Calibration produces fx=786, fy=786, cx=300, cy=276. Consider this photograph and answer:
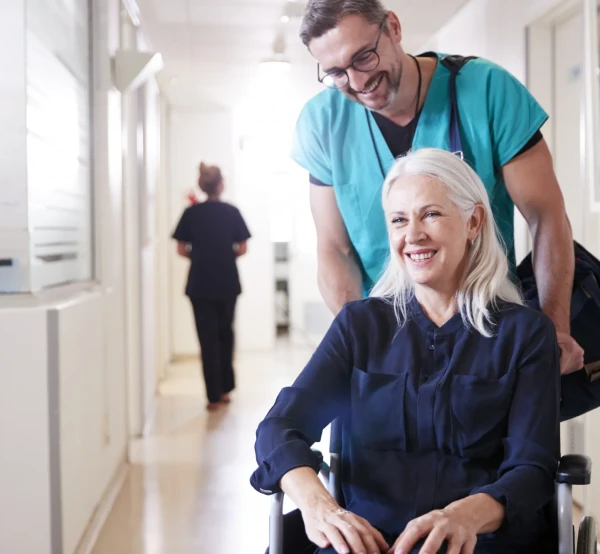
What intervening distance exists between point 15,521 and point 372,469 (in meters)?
1.22

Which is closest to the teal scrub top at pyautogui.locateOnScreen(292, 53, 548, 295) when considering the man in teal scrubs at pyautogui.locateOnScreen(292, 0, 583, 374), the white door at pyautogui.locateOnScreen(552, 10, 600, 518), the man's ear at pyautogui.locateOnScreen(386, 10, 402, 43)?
the man in teal scrubs at pyautogui.locateOnScreen(292, 0, 583, 374)

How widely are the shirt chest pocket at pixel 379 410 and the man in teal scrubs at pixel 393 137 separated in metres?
0.34

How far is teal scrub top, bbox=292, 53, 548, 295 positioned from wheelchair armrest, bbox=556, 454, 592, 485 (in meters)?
0.53

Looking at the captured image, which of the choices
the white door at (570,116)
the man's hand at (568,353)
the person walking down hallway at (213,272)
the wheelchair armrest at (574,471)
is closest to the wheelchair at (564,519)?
the wheelchair armrest at (574,471)

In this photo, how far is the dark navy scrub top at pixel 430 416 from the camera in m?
1.38

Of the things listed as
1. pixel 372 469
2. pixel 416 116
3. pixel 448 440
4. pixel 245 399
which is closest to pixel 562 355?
pixel 448 440

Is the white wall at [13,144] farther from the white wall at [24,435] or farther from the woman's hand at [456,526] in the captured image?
the woman's hand at [456,526]

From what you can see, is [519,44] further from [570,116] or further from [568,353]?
[568,353]

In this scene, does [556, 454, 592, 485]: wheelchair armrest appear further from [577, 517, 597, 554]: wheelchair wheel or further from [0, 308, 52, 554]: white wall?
[0, 308, 52, 554]: white wall

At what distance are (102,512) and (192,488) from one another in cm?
49

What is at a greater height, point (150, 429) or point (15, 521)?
point (15, 521)

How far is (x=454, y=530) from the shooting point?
4.06ft

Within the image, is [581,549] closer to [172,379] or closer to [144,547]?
[144,547]

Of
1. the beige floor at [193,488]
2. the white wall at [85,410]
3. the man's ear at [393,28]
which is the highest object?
the man's ear at [393,28]
